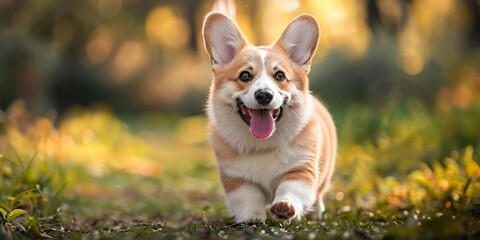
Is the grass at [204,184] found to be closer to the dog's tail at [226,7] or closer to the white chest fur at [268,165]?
the white chest fur at [268,165]

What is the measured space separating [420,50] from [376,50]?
2.23m

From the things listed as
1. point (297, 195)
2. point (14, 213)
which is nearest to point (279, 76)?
point (297, 195)

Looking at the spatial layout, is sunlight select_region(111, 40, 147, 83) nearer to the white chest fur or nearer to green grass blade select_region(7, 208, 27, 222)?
the white chest fur

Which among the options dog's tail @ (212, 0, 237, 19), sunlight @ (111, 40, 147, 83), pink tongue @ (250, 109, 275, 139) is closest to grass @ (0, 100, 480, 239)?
pink tongue @ (250, 109, 275, 139)

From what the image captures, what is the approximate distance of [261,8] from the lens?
11.5 m

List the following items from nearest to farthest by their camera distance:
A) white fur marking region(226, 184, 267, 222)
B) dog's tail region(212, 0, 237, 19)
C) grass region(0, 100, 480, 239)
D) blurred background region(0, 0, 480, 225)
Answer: grass region(0, 100, 480, 239), white fur marking region(226, 184, 267, 222), dog's tail region(212, 0, 237, 19), blurred background region(0, 0, 480, 225)

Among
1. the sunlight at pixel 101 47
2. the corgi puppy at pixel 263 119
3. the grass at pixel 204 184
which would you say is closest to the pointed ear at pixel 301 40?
the corgi puppy at pixel 263 119

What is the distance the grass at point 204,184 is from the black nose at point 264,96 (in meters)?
0.72

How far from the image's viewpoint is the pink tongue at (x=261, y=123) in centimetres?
409

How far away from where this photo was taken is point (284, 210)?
149 inches

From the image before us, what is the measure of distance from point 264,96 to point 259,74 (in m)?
0.26

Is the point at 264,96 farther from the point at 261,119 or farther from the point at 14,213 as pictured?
the point at 14,213

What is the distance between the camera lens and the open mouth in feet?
13.4

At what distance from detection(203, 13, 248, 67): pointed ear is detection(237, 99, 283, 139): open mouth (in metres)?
0.48
